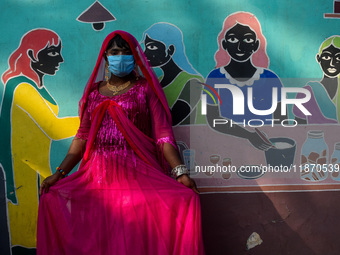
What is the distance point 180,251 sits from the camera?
2.59 metres

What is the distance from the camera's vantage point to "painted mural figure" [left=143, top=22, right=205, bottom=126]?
3295mm

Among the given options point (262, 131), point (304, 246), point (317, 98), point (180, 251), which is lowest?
point (304, 246)

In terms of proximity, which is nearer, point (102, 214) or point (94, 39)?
point (102, 214)

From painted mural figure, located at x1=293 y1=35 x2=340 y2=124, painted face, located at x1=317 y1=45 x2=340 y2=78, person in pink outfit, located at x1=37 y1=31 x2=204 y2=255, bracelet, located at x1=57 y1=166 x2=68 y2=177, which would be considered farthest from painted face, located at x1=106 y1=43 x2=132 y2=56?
painted face, located at x1=317 y1=45 x2=340 y2=78

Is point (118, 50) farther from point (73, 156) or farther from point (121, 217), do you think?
point (121, 217)

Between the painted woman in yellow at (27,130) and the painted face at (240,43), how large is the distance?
4.46 ft

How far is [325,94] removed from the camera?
3.35 meters

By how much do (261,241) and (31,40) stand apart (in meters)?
2.47

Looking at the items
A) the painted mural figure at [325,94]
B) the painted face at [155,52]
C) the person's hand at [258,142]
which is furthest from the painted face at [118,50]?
the painted mural figure at [325,94]

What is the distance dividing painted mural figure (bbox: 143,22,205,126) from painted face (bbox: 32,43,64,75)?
0.71m

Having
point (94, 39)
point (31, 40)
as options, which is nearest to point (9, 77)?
point (31, 40)

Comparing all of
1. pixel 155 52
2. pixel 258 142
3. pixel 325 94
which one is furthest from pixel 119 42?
pixel 325 94

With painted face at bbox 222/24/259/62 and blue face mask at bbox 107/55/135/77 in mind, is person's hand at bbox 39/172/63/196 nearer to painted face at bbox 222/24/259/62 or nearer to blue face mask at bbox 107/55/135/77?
blue face mask at bbox 107/55/135/77

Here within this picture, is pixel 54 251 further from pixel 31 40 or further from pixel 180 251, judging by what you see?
pixel 31 40
